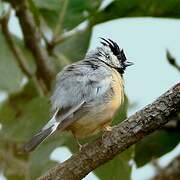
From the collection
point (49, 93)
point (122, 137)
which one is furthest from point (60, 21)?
point (122, 137)

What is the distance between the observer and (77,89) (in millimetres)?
3174

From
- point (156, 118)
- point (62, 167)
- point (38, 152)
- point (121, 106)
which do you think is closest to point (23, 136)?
point (38, 152)

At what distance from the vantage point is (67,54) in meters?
3.95

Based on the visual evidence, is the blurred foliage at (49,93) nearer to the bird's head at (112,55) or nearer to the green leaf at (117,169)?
the green leaf at (117,169)

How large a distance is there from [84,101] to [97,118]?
0.08 metres

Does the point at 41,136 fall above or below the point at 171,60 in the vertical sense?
above

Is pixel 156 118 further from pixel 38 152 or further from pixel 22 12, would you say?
pixel 22 12

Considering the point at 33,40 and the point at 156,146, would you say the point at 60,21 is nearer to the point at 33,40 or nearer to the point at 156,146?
the point at 33,40

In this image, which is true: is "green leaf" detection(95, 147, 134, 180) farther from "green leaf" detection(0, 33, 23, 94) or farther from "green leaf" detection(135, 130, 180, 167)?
"green leaf" detection(0, 33, 23, 94)

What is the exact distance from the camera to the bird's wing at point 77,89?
3.08 m

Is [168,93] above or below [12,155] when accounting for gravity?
above

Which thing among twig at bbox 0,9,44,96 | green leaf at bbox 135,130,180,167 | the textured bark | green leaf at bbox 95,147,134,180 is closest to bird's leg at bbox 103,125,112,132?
green leaf at bbox 95,147,134,180

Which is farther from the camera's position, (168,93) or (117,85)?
(117,85)

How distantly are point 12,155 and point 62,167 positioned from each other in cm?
105
